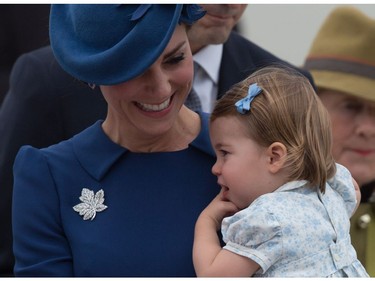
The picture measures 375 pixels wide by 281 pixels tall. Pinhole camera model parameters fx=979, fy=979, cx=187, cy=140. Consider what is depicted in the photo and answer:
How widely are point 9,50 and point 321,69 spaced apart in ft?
4.71

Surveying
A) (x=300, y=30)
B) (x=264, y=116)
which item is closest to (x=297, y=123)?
(x=264, y=116)

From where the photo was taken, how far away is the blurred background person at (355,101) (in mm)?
3785

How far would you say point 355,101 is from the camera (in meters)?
3.85

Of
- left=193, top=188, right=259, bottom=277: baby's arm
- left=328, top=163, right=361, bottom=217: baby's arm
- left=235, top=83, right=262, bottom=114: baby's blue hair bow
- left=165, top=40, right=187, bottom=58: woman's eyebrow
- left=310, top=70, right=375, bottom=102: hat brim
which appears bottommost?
left=310, top=70, right=375, bottom=102: hat brim

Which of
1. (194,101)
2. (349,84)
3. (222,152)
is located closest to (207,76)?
(194,101)

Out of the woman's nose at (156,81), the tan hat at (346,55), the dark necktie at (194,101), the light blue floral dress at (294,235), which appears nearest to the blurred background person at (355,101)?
the tan hat at (346,55)

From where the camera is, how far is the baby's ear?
2.48 m

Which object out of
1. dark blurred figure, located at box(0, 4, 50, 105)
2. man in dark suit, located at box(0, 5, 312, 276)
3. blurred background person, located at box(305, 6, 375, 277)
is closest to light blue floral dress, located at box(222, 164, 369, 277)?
man in dark suit, located at box(0, 5, 312, 276)

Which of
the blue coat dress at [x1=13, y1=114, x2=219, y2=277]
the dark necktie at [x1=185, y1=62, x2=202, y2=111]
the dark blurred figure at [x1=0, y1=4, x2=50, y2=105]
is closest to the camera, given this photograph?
the blue coat dress at [x1=13, y1=114, x2=219, y2=277]

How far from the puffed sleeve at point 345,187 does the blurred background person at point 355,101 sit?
3.44 feet

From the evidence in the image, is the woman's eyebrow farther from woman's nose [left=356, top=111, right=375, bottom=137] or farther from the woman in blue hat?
woman's nose [left=356, top=111, right=375, bottom=137]

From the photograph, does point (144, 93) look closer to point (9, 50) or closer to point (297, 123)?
point (297, 123)

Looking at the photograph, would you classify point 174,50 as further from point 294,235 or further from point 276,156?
point 294,235

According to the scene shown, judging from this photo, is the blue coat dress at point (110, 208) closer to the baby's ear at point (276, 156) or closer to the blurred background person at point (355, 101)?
the baby's ear at point (276, 156)
